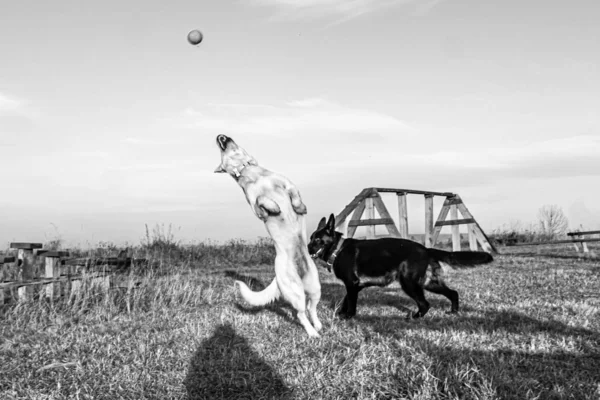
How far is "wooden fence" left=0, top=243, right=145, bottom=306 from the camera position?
7.12 metres

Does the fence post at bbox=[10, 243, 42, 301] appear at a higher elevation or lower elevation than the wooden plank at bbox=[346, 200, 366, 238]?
lower

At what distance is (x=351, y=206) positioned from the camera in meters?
12.7

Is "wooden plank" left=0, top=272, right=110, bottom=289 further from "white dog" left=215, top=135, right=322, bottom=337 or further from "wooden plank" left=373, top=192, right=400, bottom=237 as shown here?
"wooden plank" left=373, top=192, right=400, bottom=237

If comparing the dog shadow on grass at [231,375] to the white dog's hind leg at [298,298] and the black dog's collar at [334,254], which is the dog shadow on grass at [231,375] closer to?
the white dog's hind leg at [298,298]

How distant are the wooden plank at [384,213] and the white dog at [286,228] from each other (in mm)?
8018

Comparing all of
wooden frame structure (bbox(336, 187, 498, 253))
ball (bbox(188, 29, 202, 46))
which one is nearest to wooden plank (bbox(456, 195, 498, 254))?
wooden frame structure (bbox(336, 187, 498, 253))

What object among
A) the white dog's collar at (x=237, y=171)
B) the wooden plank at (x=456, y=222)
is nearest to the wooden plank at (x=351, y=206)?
the wooden plank at (x=456, y=222)

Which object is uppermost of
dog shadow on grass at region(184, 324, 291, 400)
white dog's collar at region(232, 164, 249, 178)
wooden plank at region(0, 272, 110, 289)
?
white dog's collar at region(232, 164, 249, 178)

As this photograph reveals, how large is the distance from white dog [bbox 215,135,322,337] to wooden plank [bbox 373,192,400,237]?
802 centimetres

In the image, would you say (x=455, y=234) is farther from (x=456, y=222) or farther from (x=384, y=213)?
(x=384, y=213)

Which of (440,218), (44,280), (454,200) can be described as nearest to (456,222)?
(440,218)

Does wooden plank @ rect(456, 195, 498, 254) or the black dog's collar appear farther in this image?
wooden plank @ rect(456, 195, 498, 254)

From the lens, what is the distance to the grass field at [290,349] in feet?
10.9

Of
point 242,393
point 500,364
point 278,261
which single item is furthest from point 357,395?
point 278,261
